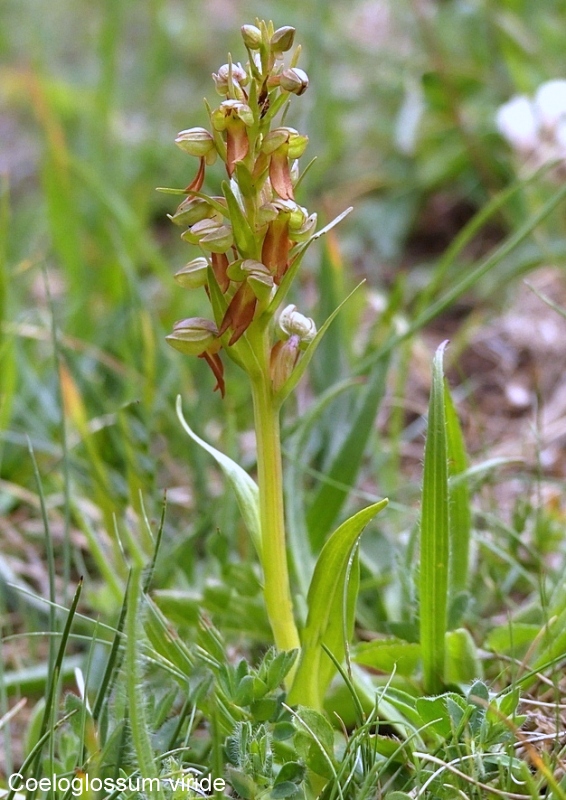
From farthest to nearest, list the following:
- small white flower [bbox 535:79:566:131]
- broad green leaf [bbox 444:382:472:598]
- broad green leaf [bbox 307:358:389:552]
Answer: small white flower [bbox 535:79:566:131] < broad green leaf [bbox 307:358:389:552] < broad green leaf [bbox 444:382:472:598]

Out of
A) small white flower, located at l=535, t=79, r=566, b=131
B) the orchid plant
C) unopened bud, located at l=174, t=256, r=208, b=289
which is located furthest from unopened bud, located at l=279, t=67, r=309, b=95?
small white flower, located at l=535, t=79, r=566, b=131

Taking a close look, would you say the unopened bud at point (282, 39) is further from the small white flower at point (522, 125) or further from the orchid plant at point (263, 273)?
the small white flower at point (522, 125)

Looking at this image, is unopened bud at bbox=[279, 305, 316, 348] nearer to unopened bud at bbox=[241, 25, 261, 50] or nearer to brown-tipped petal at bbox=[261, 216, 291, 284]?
brown-tipped petal at bbox=[261, 216, 291, 284]

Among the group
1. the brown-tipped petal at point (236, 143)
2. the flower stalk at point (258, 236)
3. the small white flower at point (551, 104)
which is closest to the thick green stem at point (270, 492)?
the flower stalk at point (258, 236)

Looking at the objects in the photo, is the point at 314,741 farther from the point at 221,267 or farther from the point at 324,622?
the point at 221,267

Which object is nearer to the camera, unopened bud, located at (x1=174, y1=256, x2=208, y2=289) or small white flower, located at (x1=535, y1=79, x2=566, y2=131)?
unopened bud, located at (x1=174, y1=256, x2=208, y2=289)

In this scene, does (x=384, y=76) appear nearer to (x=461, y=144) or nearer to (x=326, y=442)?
(x=461, y=144)

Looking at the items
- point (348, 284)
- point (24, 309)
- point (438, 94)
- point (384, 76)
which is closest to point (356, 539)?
point (348, 284)

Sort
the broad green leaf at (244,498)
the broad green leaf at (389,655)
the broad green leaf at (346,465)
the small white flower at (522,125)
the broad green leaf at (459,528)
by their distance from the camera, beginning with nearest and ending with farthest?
the broad green leaf at (244,498) → the broad green leaf at (389,655) → the broad green leaf at (459,528) → the broad green leaf at (346,465) → the small white flower at (522,125)
